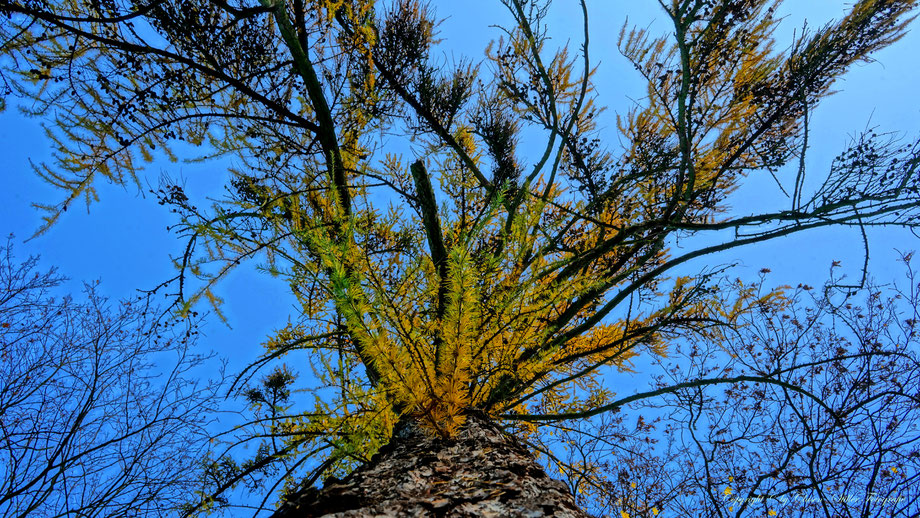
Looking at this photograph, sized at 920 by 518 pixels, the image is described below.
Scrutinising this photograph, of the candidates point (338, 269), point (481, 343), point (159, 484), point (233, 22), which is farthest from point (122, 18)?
point (159, 484)

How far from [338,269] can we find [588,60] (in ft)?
7.84

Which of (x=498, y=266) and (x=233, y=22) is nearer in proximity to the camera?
(x=498, y=266)

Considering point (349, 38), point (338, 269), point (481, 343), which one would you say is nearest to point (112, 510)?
point (481, 343)

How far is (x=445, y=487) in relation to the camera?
1091 mm

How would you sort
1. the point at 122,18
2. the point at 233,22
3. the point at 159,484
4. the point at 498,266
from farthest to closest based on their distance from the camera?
the point at 159,484 < the point at 233,22 < the point at 122,18 < the point at 498,266

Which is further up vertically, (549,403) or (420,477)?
(549,403)

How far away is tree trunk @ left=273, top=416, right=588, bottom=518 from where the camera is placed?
0.94 meters

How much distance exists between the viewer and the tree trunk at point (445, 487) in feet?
3.08

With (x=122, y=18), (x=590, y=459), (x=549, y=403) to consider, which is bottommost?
(x=590, y=459)

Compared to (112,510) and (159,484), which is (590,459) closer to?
(159,484)

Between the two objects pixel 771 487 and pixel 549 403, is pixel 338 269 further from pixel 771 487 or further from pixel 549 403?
pixel 771 487

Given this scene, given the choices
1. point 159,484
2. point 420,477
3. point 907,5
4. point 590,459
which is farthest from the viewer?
point 590,459

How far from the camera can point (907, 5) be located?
2.46m

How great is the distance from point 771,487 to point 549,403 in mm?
1753
